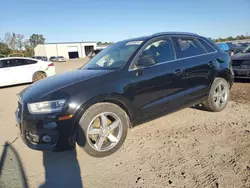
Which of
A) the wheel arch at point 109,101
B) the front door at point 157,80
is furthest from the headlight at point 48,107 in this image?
the front door at point 157,80

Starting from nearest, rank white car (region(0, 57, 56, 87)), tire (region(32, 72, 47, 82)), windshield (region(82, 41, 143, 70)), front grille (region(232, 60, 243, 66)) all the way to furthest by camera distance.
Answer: windshield (region(82, 41, 143, 70)), front grille (region(232, 60, 243, 66)), white car (region(0, 57, 56, 87)), tire (region(32, 72, 47, 82))

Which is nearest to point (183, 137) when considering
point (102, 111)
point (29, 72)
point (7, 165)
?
point (102, 111)

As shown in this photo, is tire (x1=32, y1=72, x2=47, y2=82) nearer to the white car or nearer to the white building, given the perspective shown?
the white car

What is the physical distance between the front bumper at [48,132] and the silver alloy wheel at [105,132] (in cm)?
31

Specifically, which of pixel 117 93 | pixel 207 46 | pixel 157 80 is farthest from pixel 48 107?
pixel 207 46

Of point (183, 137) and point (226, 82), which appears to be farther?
point (226, 82)

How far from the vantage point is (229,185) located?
2.27m

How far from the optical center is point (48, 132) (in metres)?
2.70

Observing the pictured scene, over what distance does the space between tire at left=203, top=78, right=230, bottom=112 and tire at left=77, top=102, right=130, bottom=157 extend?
214 cm

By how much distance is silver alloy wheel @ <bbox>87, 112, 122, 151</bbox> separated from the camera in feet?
9.71

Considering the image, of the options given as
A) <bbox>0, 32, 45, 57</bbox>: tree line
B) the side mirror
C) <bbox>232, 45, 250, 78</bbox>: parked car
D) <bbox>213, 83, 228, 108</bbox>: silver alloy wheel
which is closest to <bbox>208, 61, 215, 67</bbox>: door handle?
<bbox>213, 83, 228, 108</bbox>: silver alloy wheel

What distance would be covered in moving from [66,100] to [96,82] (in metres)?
0.51

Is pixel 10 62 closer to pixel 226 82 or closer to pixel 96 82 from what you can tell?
pixel 96 82

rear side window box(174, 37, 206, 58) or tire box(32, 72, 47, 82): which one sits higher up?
rear side window box(174, 37, 206, 58)
